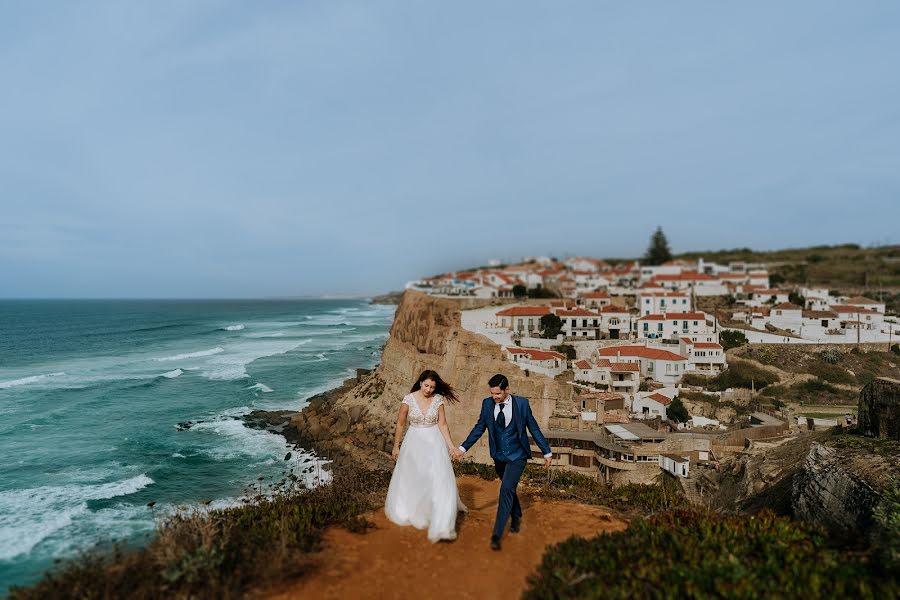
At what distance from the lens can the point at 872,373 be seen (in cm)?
3288

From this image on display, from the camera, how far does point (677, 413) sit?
25953 mm

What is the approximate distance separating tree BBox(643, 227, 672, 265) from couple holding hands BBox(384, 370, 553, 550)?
285ft

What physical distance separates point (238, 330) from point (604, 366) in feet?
220

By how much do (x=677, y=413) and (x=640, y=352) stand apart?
25.3ft

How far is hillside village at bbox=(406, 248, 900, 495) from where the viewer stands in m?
21.2

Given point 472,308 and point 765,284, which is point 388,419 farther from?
point 765,284

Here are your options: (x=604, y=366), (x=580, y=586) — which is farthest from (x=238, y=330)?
(x=580, y=586)

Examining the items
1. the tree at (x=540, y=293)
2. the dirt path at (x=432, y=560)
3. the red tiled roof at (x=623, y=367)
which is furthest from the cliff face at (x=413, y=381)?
the tree at (x=540, y=293)

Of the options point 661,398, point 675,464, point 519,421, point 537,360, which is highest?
point 519,421

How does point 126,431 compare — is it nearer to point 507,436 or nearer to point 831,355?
point 507,436

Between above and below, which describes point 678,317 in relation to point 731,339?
above

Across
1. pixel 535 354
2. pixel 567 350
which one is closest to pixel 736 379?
pixel 567 350

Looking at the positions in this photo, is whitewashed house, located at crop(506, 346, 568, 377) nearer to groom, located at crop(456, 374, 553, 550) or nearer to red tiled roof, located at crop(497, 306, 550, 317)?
red tiled roof, located at crop(497, 306, 550, 317)

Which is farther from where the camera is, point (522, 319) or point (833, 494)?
point (522, 319)
